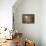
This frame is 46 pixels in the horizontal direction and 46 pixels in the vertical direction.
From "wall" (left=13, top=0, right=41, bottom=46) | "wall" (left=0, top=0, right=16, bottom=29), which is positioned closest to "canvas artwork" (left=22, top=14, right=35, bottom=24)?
"wall" (left=13, top=0, right=41, bottom=46)

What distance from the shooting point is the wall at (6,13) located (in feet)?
14.0

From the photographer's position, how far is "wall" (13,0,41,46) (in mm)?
5562

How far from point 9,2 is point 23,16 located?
1.49 meters

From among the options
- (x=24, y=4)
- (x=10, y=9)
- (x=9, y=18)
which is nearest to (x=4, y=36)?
(x=9, y=18)

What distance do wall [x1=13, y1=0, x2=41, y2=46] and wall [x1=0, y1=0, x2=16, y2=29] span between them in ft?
4.14

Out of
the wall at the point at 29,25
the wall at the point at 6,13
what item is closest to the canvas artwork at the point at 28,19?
the wall at the point at 29,25

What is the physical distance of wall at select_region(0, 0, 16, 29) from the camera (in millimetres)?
4277

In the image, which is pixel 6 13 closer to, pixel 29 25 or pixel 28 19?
pixel 28 19

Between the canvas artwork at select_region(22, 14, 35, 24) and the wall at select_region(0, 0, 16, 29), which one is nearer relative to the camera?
the wall at select_region(0, 0, 16, 29)

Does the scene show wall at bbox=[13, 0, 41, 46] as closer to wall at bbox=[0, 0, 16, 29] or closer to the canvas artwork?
the canvas artwork

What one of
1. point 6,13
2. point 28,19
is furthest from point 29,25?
point 6,13

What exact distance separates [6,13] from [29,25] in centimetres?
166

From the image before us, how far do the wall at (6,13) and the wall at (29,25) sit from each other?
49.7 inches

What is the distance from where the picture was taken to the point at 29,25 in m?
5.60
